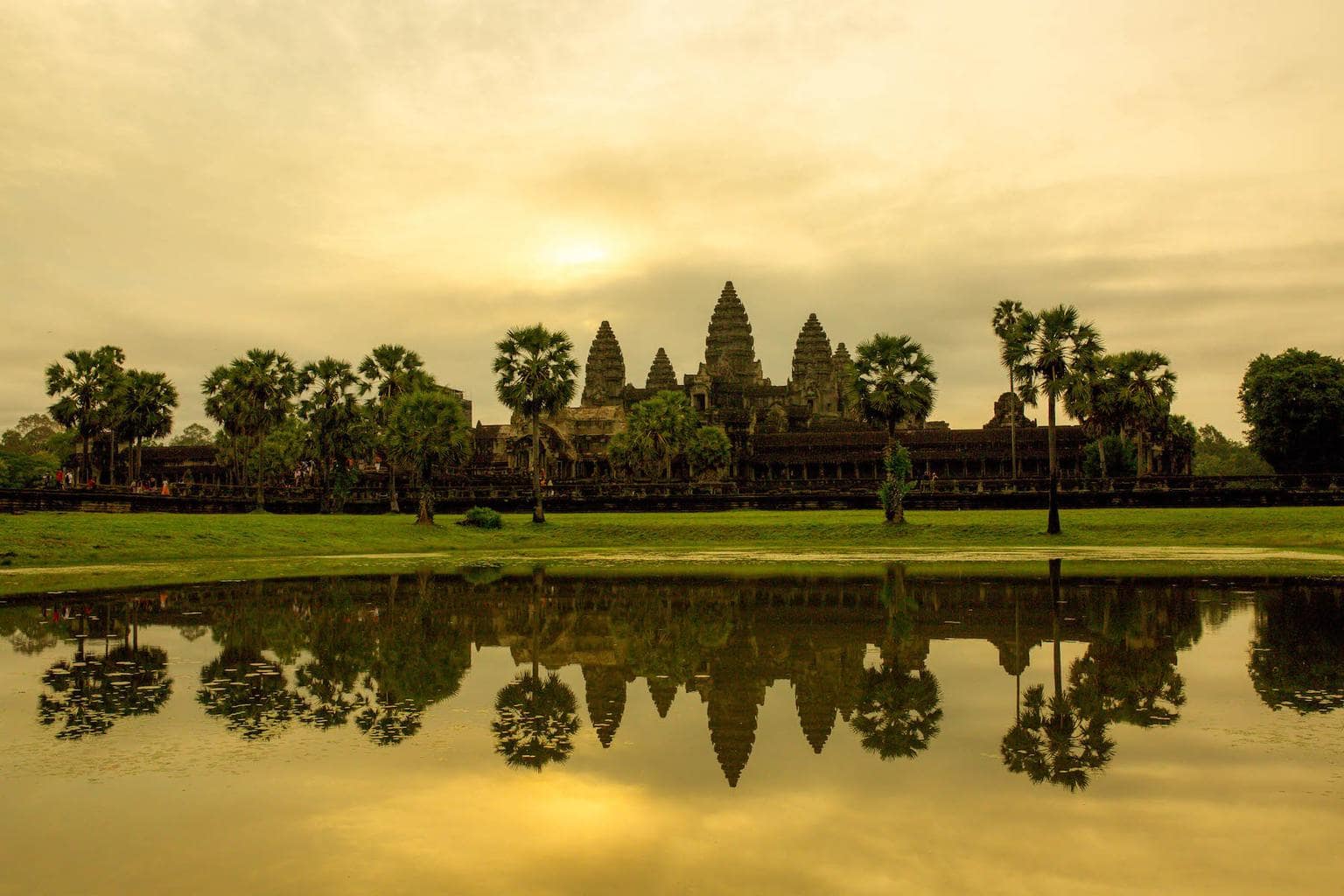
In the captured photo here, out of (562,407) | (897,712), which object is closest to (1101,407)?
(562,407)

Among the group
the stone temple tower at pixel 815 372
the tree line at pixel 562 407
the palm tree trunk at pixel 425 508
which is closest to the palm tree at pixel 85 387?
the tree line at pixel 562 407

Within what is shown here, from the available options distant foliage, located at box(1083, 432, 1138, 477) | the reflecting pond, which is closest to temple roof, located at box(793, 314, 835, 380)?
distant foliage, located at box(1083, 432, 1138, 477)

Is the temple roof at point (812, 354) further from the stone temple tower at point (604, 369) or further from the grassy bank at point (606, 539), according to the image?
the grassy bank at point (606, 539)

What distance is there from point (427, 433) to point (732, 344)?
101 metres

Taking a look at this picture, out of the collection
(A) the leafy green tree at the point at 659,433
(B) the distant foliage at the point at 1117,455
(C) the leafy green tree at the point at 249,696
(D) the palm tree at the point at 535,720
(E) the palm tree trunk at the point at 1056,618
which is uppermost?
(A) the leafy green tree at the point at 659,433

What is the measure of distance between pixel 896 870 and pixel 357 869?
3688 millimetres

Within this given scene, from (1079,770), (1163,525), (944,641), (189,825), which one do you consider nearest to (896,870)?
(1079,770)

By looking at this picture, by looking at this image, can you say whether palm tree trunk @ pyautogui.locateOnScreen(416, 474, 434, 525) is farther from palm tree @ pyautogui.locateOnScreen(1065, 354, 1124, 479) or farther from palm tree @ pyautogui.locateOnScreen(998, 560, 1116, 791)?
palm tree @ pyautogui.locateOnScreen(998, 560, 1116, 791)

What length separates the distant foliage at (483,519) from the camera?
55188 mm

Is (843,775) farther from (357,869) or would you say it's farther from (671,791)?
(357,869)

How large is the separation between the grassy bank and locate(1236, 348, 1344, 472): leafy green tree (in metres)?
40.2

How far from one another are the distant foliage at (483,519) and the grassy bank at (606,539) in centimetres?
67

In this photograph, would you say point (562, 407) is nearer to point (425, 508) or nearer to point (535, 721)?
point (425, 508)

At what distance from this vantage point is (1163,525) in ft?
158
